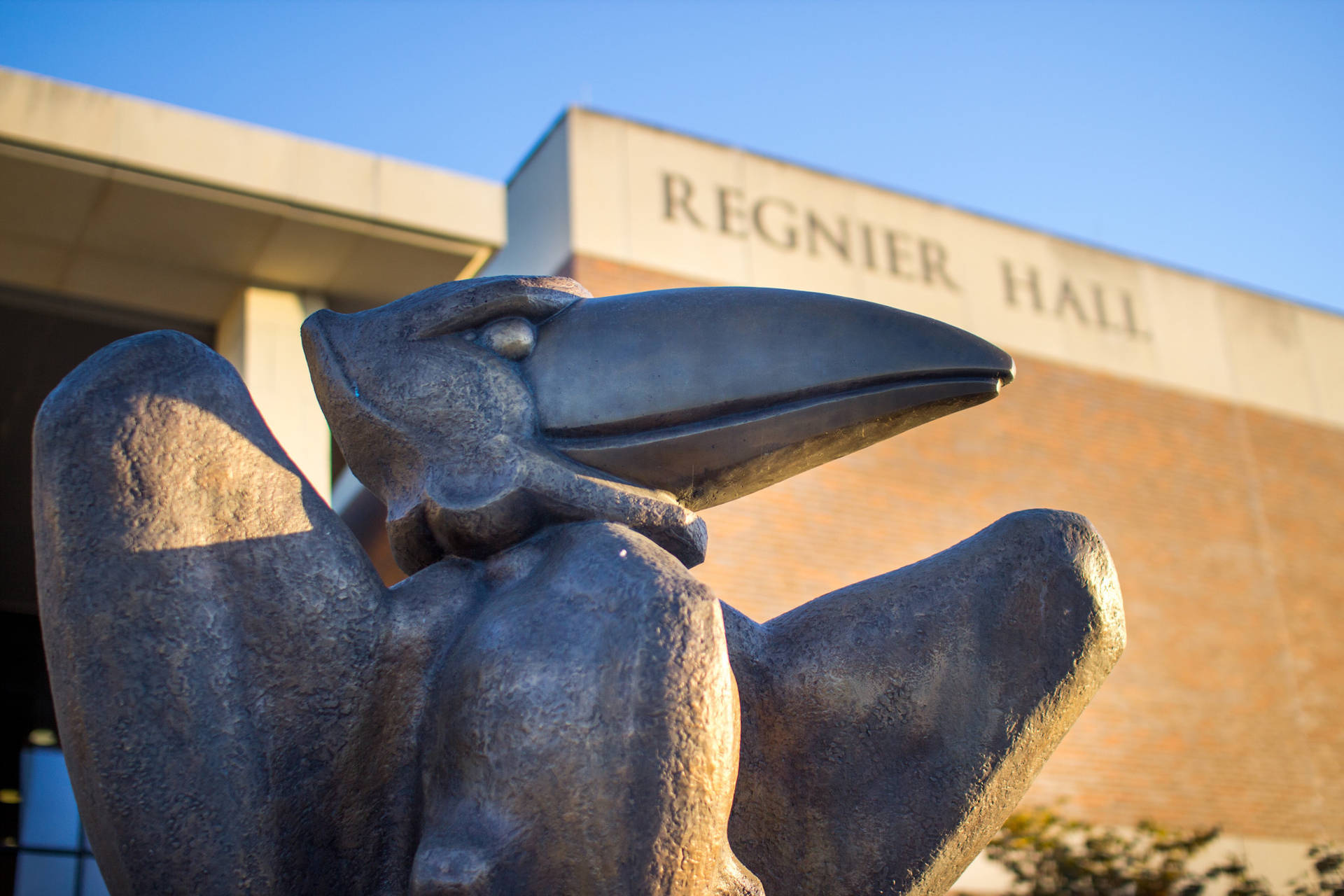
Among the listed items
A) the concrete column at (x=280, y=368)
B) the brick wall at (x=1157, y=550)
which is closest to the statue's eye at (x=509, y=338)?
the concrete column at (x=280, y=368)

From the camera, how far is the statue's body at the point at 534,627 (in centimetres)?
169

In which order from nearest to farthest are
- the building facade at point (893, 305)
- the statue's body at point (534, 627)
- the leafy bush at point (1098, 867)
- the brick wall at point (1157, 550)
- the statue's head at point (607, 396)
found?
the statue's body at point (534, 627) → the statue's head at point (607, 396) → the building facade at point (893, 305) → the leafy bush at point (1098, 867) → the brick wall at point (1157, 550)

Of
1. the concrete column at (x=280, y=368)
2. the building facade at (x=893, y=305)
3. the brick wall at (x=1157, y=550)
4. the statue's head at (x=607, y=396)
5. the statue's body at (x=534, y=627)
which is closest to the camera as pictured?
the statue's body at (x=534, y=627)

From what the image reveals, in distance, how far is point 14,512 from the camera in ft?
42.0

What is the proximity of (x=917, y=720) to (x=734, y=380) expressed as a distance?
644mm

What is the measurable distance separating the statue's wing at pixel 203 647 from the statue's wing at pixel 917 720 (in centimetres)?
61

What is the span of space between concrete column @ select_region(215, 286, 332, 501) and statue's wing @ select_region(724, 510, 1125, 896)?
619 cm

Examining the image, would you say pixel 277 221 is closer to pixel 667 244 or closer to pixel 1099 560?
pixel 667 244

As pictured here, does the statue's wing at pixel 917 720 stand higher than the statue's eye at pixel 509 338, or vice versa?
the statue's eye at pixel 509 338

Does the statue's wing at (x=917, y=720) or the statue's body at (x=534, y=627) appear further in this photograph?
the statue's wing at (x=917, y=720)

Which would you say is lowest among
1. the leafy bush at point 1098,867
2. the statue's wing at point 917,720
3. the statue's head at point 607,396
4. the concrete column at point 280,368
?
the statue's wing at point 917,720

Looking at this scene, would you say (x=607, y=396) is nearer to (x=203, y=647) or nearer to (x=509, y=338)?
(x=509, y=338)

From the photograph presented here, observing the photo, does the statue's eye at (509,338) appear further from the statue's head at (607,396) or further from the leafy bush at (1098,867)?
the leafy bush at (1098,867)

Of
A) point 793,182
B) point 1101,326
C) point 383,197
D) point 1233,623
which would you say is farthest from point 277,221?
point 1233,623
